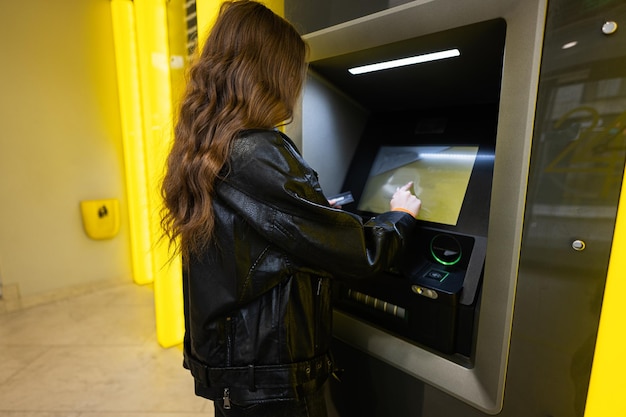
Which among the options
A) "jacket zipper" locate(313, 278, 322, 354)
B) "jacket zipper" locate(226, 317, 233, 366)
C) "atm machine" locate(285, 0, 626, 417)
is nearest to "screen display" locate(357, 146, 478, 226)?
"atm machine" locate(285, 0, 626, 417)

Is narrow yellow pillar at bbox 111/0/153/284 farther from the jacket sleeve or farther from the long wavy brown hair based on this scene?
the jacket sleeve

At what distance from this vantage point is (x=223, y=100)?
0.83 meters

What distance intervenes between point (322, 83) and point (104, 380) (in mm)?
2120

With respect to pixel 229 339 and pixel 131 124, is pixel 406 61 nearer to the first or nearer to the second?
pixel 229 339

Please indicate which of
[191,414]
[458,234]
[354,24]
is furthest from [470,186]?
[191,414]

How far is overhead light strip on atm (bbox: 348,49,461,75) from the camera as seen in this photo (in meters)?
0.89

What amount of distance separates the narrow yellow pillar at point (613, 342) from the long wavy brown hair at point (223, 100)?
2.35 ft

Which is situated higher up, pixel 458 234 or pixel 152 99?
pixel 152 99

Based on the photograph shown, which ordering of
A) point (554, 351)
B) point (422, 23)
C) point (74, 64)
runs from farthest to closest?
1. point (74, 64)
2. point (422, 23)
3. point (554, 351)

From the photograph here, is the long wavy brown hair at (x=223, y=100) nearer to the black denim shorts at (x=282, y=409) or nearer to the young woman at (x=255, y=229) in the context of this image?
the young woman at (x=255, y=229)

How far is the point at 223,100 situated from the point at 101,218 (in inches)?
123

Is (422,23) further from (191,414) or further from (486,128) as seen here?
(191,414)

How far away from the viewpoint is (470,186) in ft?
3.19

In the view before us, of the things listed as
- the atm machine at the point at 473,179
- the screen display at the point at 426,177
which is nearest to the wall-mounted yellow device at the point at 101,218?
the atm machine at the point at 473,179
